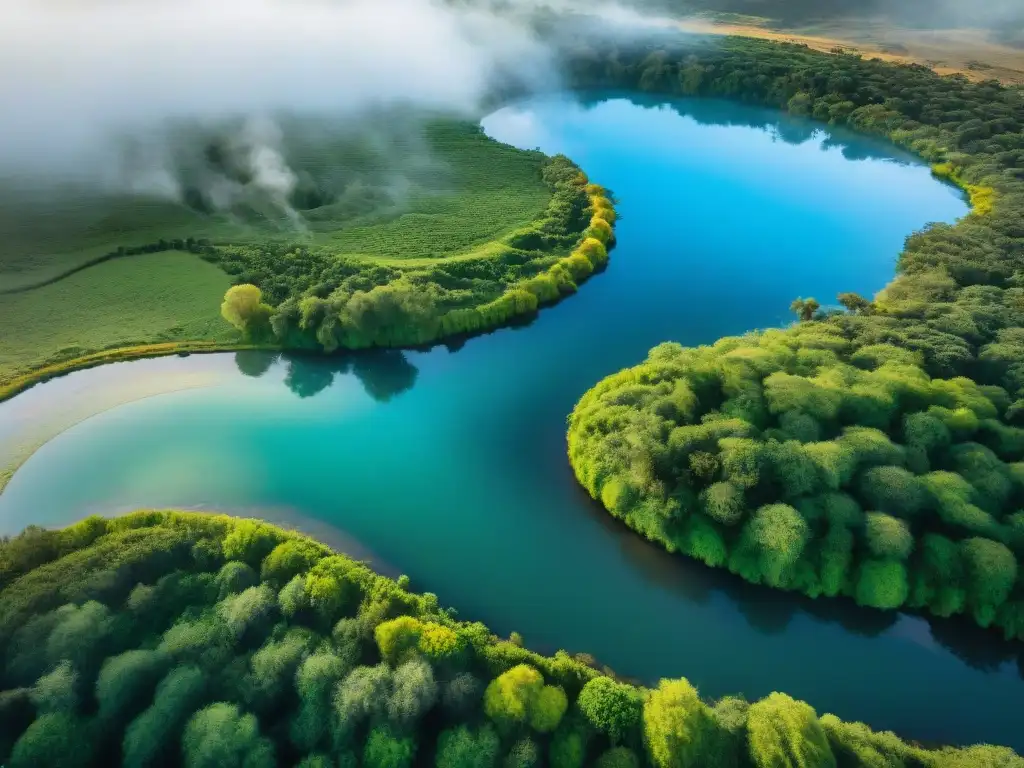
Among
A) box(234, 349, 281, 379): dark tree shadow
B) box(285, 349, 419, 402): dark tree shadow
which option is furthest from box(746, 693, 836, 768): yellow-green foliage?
box(234, 349, 281, 379): dark tree shadow

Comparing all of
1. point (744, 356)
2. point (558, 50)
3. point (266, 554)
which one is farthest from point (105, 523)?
point (558, 50)

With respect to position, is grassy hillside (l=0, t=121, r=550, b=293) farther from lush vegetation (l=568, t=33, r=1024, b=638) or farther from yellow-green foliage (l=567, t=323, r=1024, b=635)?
yellow-green foliage (l=567, t=323, r=1024, b=635)

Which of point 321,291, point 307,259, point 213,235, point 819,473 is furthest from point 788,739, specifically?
point 213,235

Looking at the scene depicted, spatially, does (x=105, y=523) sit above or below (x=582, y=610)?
above

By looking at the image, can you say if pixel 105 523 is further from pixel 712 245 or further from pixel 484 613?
pixel 712 245

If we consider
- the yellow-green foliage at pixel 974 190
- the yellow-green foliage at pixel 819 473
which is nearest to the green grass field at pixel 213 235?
the yellow-green foliage at pixel 819 473

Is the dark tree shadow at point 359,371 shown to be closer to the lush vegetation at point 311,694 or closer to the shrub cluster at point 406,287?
the shrub cluster at point 406,287
